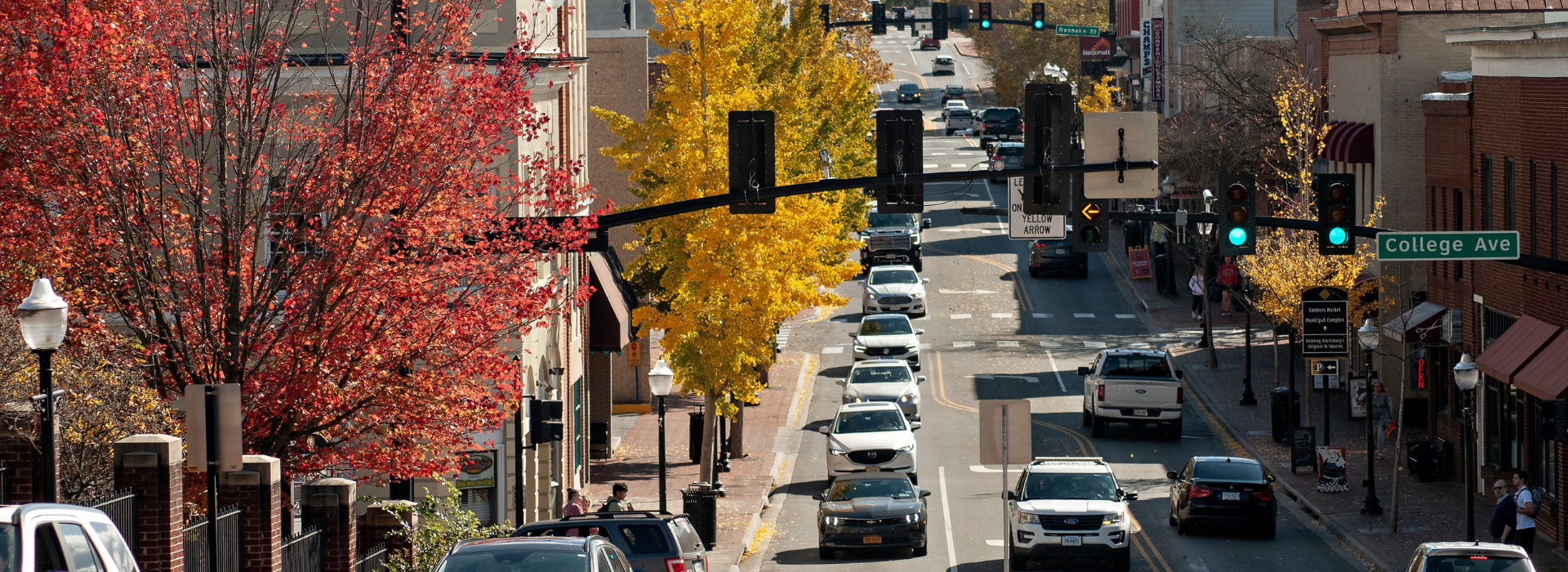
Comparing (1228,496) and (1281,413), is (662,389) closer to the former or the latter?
(1228,496)

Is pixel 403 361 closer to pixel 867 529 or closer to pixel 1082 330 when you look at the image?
pixel 867 529

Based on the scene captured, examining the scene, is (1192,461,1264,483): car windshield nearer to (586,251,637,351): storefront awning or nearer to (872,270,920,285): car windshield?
(586,251,637,351): storefront awning

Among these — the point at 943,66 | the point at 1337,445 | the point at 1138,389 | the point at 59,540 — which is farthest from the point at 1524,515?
the point at 943,66

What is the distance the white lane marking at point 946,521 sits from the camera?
1090 inches

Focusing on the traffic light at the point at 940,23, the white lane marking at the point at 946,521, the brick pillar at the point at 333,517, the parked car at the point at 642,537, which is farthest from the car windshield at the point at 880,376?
the brick pillar at the point at 333,517

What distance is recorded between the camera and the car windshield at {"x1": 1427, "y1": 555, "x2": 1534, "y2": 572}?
18.3m

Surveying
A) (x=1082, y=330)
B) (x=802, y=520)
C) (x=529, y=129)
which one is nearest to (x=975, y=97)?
(x=1082, y=330)

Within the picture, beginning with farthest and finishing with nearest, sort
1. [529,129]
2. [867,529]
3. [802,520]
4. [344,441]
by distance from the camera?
[802,520]
[867,529]
[529,129]
[344,441]

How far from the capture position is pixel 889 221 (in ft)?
220

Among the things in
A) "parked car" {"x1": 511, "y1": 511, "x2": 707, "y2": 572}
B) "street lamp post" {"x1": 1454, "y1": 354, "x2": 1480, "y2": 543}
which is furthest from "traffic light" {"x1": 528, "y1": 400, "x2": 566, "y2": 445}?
"street lamp post" {"x1": 1454, "y1": 354, "x2": 1480, "y2": 543}

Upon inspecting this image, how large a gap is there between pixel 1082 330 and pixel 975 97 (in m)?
75.9

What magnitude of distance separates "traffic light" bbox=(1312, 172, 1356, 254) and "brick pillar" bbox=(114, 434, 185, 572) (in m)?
13.6

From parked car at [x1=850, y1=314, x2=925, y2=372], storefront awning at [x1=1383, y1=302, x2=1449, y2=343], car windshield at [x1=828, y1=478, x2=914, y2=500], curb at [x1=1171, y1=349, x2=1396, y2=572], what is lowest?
curb at [x1=1171, y1=349, x2=1396, y2=572]

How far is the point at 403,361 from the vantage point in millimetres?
18641
